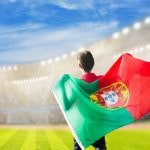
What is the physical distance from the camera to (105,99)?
5.13 metres

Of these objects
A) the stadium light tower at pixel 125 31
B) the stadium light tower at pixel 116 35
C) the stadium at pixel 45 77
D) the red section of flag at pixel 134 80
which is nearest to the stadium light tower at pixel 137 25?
the stadium at pixel 45 77

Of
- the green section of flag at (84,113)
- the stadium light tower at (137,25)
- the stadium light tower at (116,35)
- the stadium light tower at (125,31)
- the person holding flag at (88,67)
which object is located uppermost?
the stadium light tower at (137,25)

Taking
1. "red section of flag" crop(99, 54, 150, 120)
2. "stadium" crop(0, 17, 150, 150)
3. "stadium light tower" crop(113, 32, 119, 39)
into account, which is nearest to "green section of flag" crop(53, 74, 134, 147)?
"red section of flag" crop(99, 54, 150, 120)

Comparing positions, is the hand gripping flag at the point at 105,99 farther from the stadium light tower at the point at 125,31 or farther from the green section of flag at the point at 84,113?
the stadium light tower at the point at 125,31

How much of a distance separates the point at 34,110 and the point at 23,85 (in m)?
5.95

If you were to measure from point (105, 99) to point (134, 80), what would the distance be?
539 millimetres

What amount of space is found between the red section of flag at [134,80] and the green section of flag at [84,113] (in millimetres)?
158

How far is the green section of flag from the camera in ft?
15.8

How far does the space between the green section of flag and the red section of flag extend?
16cm

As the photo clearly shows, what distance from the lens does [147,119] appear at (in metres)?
29.2

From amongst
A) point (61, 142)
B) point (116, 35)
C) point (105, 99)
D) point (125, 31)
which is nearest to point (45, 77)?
point (116, 35)

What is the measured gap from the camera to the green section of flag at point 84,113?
482cm

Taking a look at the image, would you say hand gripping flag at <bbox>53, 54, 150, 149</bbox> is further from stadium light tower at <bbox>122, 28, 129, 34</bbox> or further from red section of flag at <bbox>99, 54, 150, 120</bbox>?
stadium light tower at <bbox>122, 28, 129, 34</bbox>

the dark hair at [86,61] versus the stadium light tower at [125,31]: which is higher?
the stadium light tower at [125,31]
